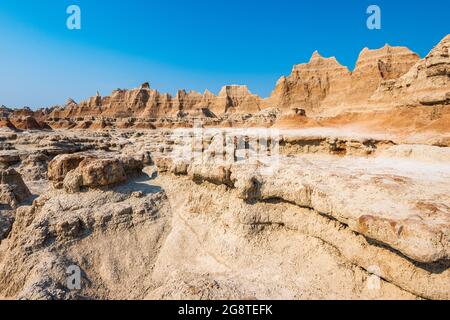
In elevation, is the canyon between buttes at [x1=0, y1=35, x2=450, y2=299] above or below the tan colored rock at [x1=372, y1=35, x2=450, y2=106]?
below

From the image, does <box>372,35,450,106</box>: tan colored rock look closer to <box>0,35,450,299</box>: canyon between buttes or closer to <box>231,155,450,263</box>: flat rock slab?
<box>0,35,450,299</box>: canyon between buttes

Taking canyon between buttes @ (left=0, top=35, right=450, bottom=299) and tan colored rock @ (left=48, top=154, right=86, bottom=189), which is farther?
tan colored rock @ (left=48, top=154, right=86, bottom=189)

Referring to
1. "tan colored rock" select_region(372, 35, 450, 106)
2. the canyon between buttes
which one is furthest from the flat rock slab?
"tan colored rock" select_region(372, 35, 450, 106)

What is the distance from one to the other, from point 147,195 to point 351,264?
20.9 ft

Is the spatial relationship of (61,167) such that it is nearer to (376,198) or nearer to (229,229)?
(229,229)

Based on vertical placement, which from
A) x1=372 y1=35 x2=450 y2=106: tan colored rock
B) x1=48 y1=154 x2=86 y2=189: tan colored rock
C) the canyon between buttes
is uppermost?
x1=372 y1=35 x2=450 y2=106: tan colored rock

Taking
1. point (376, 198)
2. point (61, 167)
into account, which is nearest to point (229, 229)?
point (376, 198)

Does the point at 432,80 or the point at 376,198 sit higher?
the point at 432,80

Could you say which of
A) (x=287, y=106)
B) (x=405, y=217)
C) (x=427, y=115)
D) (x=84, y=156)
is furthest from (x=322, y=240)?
(x=287, y=106)

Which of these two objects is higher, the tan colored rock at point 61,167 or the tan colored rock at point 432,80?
the tan colored rock at point 432,80

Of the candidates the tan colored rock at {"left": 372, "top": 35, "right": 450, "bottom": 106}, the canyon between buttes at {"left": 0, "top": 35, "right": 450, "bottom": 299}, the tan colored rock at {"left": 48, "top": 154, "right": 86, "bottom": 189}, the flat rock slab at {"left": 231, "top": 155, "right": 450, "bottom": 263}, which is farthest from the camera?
the tan colored rock at {"left": 372, "top": 35, "right": 450, "bottom": 106}

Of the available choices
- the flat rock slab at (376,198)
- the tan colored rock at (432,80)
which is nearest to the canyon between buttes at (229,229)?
the flat rock slab at (376,198)

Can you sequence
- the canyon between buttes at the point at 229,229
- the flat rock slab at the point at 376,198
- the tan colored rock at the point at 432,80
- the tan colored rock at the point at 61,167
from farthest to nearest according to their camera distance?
the tan colored rock at the point at 432,80 < the tan colored rock at the point at 61,167 < the canyon between buttes at the point at 229,229 < the flat rock slab at the point at 376,198

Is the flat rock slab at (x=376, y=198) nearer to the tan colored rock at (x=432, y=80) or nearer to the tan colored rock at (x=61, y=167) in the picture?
the tan colored rock at (x=61, y=167)
